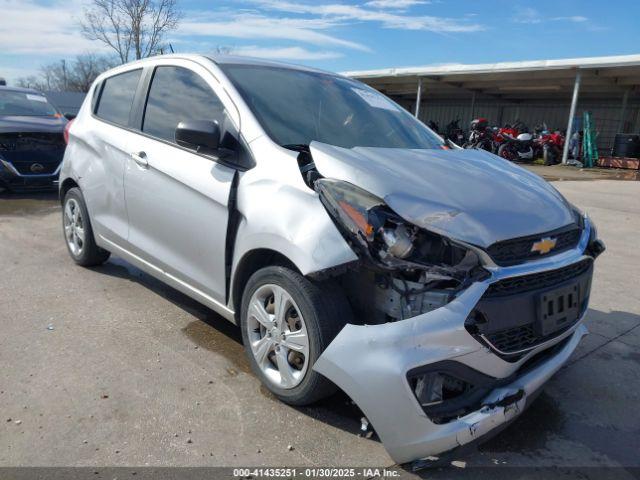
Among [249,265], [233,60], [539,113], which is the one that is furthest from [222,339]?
[539,113]

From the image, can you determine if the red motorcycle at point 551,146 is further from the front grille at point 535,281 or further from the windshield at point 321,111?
the front grille at point 535,281

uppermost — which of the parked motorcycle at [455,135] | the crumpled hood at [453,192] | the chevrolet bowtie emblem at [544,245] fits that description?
the crumpled hood at [453,192]

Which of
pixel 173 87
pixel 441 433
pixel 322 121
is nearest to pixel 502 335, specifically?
pixel 441 433

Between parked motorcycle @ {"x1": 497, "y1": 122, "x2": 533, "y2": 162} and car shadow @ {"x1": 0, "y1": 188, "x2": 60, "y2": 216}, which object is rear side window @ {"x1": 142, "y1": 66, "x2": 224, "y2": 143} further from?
parked motorcycle @ {"x1": 497, "y1": 122, "x2": 533, "y2": 162}

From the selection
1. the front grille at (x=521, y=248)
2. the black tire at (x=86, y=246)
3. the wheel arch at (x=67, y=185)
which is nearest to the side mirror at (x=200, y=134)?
the front grille at (x=521, y=248)

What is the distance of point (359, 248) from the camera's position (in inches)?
86.1

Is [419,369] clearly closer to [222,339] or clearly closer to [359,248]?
[359,248]

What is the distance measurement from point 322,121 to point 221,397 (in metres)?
1.70

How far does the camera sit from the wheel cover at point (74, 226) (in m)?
4.54

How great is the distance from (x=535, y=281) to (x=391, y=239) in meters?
0.67

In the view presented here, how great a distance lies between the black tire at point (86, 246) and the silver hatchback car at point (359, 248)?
1.04 meters

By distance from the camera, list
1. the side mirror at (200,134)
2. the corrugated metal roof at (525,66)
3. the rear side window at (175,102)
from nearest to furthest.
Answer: the side mirror at (200,134) → the rear side window at (175,102) → the corrugated metal roof at (525,66)

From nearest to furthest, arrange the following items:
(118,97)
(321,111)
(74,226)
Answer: (321,111)
(118,97)
(74,226)

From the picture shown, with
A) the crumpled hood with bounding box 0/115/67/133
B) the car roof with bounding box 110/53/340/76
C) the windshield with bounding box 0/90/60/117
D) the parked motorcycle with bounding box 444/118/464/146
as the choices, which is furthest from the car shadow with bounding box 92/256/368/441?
the parked motorcycle with bounding box 444/118/464/146
